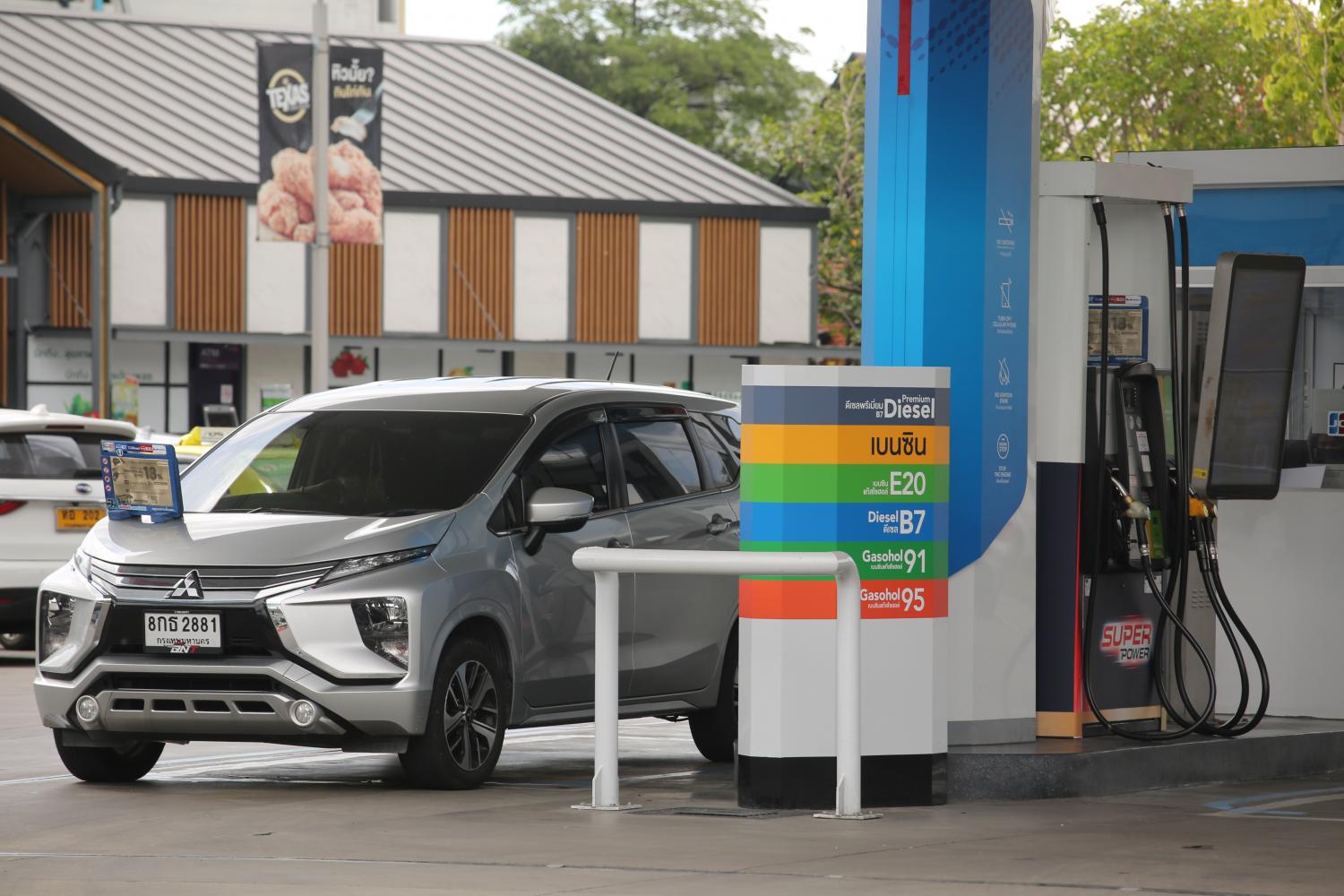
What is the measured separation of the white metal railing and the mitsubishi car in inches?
36.8

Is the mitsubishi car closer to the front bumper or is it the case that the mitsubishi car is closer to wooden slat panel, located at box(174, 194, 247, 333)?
the front bumper

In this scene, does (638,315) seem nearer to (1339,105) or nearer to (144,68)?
(144,68)

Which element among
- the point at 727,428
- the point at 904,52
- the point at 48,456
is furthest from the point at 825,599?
the point at 48,456

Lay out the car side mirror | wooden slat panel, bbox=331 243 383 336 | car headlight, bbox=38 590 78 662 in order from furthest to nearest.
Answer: wooden slat panel, bbox=331 243 383 336 < the car side mirror < car headlight, bbox=38 590 78 662

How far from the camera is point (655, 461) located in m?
10.6

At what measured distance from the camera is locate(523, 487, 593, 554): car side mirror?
9.55m

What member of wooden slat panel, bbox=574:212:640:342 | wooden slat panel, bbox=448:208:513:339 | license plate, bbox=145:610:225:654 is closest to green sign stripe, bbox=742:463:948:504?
license plate, bbox=145:610:225:654

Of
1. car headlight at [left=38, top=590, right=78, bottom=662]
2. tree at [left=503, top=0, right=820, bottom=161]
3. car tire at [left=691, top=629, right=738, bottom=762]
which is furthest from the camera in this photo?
tree at [left=503, top=0, right=820, bottom=161]

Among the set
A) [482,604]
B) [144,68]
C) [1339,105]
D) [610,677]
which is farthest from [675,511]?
[144,68]

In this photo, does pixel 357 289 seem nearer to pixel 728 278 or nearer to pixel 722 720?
pixel 728 278

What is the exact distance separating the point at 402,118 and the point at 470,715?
3924cm

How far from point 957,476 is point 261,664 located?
117 inches

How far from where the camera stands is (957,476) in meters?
9.04

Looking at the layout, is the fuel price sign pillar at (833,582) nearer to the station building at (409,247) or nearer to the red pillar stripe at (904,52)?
the red pillar stripe at (904,52)
